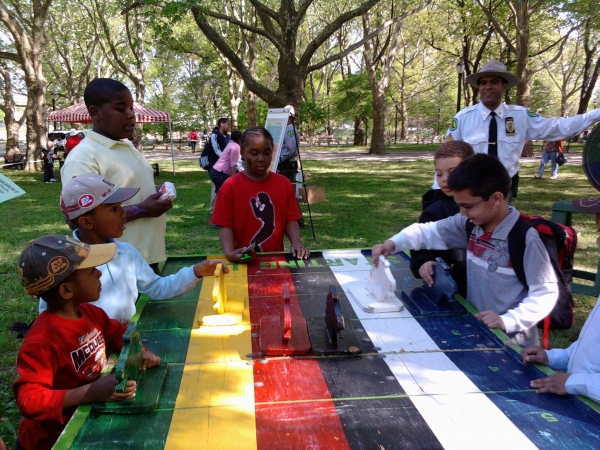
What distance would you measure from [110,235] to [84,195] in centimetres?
20

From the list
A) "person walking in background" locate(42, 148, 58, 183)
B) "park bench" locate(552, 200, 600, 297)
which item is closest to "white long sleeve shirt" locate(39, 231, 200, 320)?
"park bench" locate(552, 200, 600, 297)

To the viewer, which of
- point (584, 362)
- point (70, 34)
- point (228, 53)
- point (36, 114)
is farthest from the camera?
point (70, 34)

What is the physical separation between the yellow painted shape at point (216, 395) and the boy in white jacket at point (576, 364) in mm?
919

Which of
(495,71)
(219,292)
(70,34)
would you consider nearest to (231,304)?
(219,292)

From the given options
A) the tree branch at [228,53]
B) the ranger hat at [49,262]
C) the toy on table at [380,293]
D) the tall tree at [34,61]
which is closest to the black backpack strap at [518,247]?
the toy on table at [380,293]

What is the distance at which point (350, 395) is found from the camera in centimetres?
155

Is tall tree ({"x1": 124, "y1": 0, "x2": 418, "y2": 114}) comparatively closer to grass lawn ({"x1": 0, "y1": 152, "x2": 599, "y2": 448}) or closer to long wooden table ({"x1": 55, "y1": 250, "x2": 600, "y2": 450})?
grass lawn ({"x1": 0, "y1": 152, "x2": 599, "y2": 448})

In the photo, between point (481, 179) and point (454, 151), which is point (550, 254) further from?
point (454, 151)

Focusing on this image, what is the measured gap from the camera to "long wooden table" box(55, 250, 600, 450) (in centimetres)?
136

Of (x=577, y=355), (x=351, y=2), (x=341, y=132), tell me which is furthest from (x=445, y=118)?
(x=577, y=355)

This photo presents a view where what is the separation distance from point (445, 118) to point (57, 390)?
44895mm

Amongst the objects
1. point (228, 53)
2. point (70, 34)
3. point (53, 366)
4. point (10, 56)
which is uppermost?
point (70, 34)

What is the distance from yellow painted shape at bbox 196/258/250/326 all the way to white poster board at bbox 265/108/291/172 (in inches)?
173

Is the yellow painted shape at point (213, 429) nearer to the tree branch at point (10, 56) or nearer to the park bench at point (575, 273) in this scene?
the park bench at point (575, 273)
